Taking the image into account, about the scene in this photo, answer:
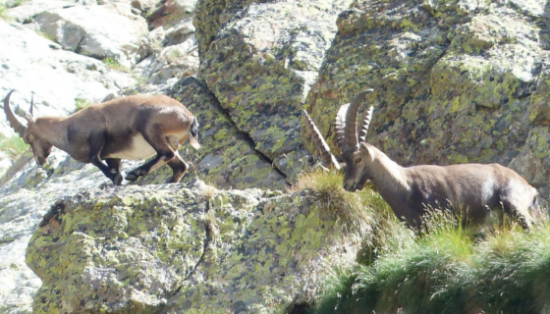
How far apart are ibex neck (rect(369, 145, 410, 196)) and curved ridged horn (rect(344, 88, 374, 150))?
0.73 ft

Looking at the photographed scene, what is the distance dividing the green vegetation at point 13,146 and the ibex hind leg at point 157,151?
9573mm

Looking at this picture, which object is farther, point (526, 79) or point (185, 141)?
point (185, 141)

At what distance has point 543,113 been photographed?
8.59 meters

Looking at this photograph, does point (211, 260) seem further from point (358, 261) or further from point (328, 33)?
point (328, 33)

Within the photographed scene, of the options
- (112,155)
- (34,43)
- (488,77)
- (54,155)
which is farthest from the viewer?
(34,43)

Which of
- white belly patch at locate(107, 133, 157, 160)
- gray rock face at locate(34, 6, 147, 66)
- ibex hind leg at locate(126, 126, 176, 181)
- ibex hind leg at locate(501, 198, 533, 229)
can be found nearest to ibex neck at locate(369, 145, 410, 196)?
ibex hind leg at locate(501, 198, 533, 229)

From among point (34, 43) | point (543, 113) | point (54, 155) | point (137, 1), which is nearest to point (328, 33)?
point (543, 113)

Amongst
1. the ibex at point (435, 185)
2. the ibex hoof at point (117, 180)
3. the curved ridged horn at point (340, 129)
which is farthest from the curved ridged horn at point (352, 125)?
the ibex hoof at point (117, 180)

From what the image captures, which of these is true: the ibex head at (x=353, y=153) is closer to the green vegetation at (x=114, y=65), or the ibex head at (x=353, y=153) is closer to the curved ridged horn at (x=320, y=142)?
the curved ridged horn at (x=320, y=142)

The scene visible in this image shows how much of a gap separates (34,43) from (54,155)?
912 centimetres

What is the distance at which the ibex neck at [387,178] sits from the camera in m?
7.70

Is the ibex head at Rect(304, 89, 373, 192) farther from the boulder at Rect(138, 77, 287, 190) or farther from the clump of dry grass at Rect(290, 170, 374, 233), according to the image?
the boulder at Rect(138, 77, 287, 190)

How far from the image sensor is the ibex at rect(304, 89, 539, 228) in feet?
24.7

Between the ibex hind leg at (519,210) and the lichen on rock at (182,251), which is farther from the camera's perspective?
the ibex hind leg at (519,210)
